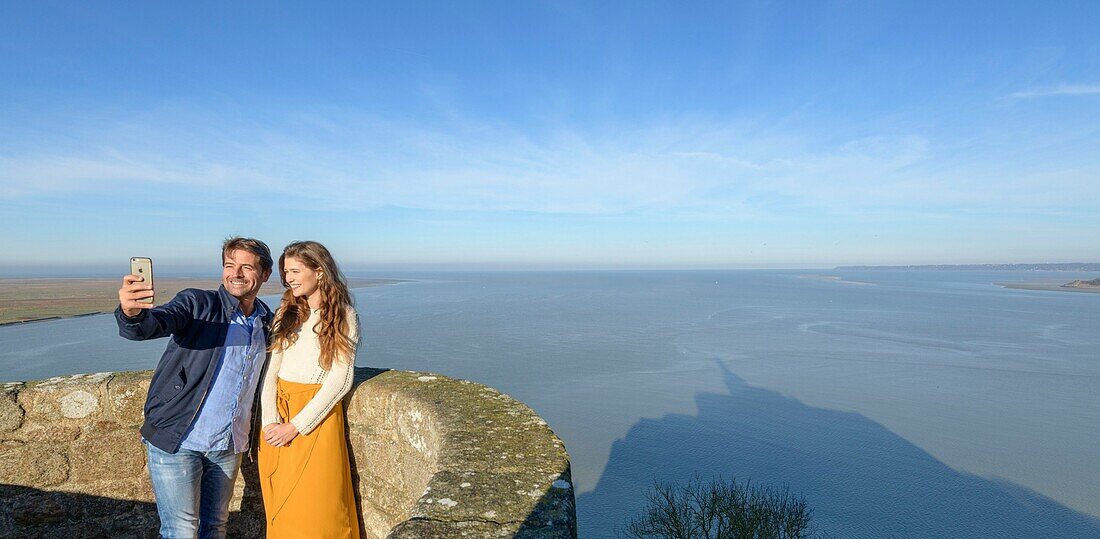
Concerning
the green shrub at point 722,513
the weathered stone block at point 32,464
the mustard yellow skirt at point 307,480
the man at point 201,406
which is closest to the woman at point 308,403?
the mustard yellow skirt at point 307,480

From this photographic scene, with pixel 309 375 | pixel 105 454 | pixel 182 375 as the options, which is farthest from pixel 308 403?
pixel 105 454

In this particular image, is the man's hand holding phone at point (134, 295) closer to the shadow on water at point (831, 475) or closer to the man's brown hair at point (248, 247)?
the man's brown hair at point (248, 247)

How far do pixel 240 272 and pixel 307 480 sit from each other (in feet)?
3.12

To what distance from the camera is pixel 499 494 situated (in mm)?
1658

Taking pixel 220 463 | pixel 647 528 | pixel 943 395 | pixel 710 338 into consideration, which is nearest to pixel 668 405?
pixel 647 528

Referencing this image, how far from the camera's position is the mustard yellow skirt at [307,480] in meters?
2.14

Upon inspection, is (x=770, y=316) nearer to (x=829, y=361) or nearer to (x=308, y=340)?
(x=829, y=361)

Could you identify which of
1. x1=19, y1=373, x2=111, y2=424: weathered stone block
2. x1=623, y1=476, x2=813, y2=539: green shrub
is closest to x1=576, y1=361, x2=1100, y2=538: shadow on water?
x1=623, y1=476, x2=813, y2=539: green shrub

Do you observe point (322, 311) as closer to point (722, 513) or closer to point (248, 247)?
point (248, 247)

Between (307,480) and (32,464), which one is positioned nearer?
(307,480)

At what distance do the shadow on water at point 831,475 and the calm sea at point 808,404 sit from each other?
0.07 meters

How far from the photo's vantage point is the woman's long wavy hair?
227 centimetres

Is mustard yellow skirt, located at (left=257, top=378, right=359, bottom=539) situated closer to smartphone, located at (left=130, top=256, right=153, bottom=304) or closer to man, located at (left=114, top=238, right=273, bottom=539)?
man, located at (left=114, top=238, right=273, bottom=539)

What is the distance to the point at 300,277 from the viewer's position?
2.36 meters
